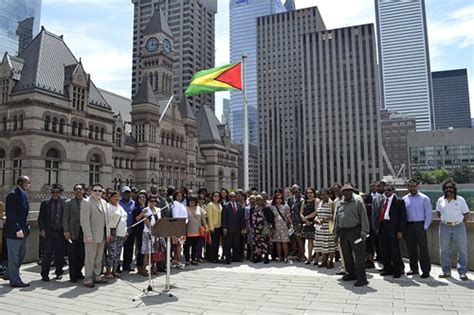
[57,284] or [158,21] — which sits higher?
[158,21]

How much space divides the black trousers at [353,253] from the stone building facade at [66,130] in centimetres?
3041

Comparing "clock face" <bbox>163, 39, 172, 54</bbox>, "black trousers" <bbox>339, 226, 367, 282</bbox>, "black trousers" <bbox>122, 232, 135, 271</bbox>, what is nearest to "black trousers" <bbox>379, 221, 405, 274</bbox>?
"black trousers" <bbox>339, 226, 367, 282</bbox>

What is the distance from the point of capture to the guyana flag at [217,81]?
58.8 feet

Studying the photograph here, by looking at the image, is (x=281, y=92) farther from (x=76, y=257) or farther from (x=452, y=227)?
(x=76, y=257)

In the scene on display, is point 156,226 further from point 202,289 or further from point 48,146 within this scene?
point 48,146

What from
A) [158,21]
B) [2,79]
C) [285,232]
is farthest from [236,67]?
[158,21]

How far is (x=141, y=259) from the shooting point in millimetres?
10117

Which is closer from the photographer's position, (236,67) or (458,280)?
(458,280)

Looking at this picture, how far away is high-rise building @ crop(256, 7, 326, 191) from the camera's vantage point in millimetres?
135375

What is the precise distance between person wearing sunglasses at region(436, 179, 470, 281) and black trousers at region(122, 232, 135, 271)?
829 cm

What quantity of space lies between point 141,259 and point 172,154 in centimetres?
4483

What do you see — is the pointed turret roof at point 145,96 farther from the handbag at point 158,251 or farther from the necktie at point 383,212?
the necktie at point 383,212

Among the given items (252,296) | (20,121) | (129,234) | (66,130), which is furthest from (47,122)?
(252,296)

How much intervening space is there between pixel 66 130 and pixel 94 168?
17.6ft
